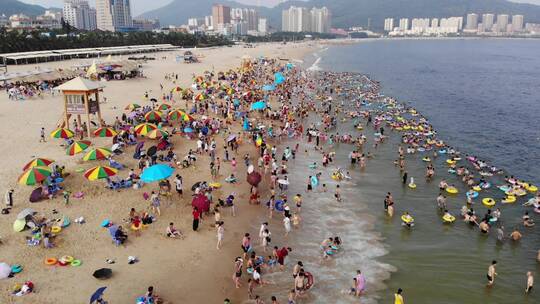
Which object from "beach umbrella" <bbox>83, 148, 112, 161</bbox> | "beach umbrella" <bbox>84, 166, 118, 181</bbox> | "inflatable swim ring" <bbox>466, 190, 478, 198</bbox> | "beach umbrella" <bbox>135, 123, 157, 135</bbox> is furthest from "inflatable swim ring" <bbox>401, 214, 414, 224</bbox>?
"beach umbrella" <bbox>135, 123, 157, 135</bbox>

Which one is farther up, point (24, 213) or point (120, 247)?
point (24, 213)

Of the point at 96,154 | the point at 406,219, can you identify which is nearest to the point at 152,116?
the point at 96,154

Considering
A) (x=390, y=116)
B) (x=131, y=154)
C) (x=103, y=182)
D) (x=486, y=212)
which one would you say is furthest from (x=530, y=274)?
(x=390, y=116)

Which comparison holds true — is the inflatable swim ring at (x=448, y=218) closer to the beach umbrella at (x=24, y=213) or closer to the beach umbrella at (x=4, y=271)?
the beach umbrella at (x=4, y=271)

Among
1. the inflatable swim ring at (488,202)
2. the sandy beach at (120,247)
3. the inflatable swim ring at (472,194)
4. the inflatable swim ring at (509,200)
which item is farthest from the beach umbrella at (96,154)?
the inflatable swim ring at (509,200)

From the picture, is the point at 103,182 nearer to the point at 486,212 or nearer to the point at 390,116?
the point at 486,212

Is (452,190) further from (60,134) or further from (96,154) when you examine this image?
(60,134)
